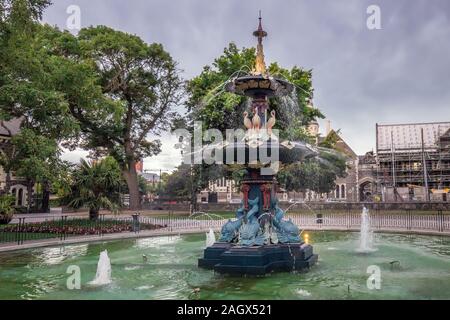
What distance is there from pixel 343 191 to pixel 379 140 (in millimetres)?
14080

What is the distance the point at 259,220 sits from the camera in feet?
39.5

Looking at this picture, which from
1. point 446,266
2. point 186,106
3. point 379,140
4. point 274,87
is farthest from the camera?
point 379,140

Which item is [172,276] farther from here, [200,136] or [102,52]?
[102,52]

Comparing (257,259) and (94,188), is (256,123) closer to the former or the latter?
(257,259)

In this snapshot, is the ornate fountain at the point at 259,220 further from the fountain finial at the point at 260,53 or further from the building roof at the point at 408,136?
the building roof at the point at 408,136

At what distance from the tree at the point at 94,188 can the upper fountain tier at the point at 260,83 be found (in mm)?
14430

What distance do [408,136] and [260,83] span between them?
64.4 metres

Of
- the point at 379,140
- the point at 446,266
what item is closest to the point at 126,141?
the point at 446,266

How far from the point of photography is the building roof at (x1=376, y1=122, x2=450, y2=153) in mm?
66725

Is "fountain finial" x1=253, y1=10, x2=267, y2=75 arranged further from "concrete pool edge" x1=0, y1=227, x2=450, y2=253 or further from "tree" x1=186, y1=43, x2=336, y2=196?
"tree" x1=186, y1=43, x2=336, y2=196

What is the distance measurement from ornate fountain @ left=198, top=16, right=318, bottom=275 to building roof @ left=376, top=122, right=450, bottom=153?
59.6m

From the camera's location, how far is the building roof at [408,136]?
6672 cm

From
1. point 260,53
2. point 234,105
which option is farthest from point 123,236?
point 234,105
